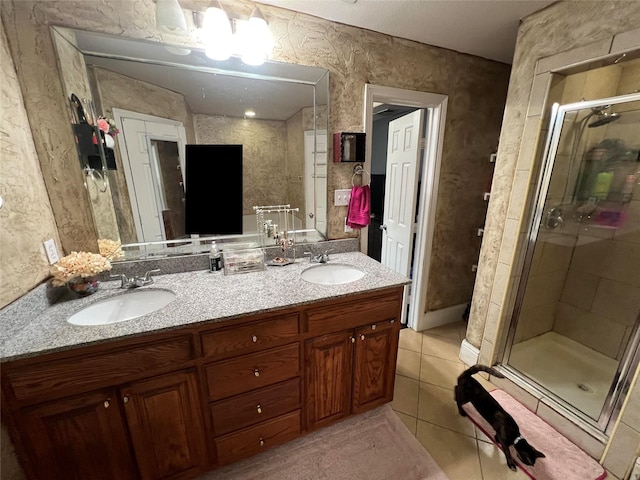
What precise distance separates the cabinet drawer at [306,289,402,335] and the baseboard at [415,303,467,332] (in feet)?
3.82

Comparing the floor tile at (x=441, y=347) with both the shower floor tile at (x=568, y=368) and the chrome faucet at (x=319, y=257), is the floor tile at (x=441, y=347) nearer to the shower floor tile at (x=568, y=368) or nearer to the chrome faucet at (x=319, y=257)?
the shower floor tile at (x=568, y=368)

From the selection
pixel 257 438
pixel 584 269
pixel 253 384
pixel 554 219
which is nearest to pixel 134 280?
pixel 253 384

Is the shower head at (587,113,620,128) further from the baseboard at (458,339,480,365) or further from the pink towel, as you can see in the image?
the baseboard at (458,339,480,365)

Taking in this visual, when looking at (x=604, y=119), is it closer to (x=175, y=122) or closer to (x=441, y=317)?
(x=441, y=317)

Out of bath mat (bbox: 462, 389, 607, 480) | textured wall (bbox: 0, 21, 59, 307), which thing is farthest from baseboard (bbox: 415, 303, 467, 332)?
textured wall (bbox: 0, 21, 59, 307)

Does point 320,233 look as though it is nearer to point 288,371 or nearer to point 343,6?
point 288,371

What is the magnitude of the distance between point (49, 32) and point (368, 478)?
2.54m

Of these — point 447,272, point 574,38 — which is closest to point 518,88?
point 574,38

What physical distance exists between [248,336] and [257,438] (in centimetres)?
60

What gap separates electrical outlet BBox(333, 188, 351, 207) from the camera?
178 centimetres

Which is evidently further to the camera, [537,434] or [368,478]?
[537,434]

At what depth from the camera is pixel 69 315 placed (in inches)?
43.3

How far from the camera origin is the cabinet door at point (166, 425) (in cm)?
106

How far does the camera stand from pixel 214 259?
4.95ft
